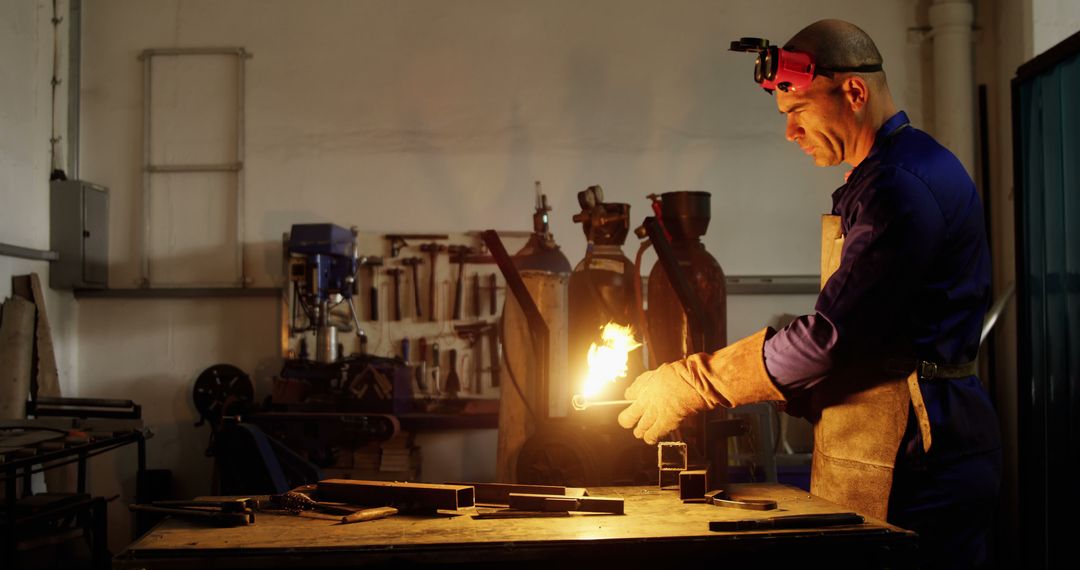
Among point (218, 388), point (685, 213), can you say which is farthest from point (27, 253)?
point (685, 213)

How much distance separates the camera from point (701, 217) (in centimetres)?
326

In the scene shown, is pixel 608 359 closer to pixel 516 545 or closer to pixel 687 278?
pixel 687 278

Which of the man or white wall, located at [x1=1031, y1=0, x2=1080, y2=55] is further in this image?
white wall, located at [x1=1031, y1=0, x2=1080, y2=55]

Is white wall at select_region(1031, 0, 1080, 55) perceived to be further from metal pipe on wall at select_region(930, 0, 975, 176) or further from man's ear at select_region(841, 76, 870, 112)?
man's ear at select_region(841, 76, 870, 112)

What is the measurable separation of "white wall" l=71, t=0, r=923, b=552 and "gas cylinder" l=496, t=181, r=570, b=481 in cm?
185

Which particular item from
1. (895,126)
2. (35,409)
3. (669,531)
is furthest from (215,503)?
(35,409)

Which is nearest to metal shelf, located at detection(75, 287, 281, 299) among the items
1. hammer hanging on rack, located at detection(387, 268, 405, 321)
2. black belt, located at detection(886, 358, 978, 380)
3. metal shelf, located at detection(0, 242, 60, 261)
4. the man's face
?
metal shelf, located at detection(0, 242, 60, 261)

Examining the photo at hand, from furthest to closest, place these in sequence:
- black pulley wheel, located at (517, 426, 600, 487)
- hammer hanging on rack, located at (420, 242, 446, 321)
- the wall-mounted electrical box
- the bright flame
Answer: hammer hanging on rack, located at (420, 242, 446, 321) < the wall-mounted electrical box < black pulley wheel, located at (517, 426, 600, 487) < the bright flame

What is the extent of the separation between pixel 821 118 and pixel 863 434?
0.76 meters

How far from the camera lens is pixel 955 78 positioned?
4984mm

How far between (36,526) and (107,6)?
3.12 metres

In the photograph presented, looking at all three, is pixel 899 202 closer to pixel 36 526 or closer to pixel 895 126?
pixel 895 126

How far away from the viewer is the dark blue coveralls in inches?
71.3

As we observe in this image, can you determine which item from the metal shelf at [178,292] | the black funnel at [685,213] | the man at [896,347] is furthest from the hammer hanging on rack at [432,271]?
the man at [896,347]
